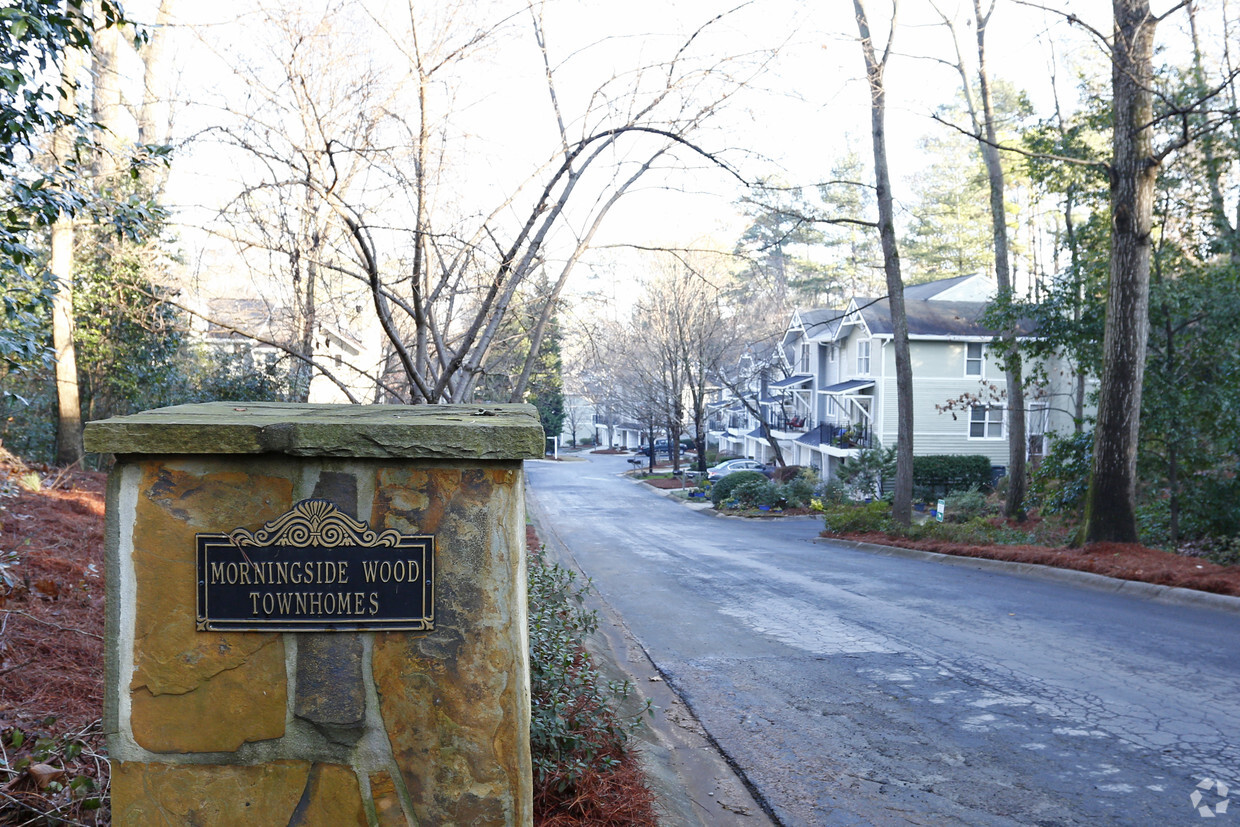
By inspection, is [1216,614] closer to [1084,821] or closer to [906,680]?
[906,680]

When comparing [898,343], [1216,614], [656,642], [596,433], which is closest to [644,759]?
[656,642]

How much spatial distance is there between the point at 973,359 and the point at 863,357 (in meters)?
4.63

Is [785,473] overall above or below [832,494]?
above

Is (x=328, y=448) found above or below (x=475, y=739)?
above

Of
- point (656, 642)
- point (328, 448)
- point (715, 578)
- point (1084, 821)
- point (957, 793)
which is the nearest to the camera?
point (328, 448)

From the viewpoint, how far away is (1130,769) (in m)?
5.39

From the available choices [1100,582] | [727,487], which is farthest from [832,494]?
[1100,582]

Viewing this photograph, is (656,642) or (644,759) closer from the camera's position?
(644,759)

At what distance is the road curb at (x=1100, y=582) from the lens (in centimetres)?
1066

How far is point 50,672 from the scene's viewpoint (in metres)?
5.21

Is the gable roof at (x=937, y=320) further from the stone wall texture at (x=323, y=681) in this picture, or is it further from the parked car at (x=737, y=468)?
the stone wall texture at (x=323, y=681)

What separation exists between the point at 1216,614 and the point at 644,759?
7978 millimetres

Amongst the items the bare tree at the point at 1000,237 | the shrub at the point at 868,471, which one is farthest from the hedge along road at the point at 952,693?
the shrub at the point at 868,471

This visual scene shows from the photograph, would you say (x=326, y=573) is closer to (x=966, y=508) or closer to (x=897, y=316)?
(x=897, y=316)
